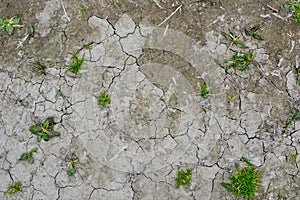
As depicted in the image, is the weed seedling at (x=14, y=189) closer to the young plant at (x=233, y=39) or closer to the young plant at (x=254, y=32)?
the young plant at (x=233, y=39)

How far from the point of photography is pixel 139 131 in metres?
3.43

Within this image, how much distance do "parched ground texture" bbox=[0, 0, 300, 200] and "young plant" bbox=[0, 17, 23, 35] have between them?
0.14ft

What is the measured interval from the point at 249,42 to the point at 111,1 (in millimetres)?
1207

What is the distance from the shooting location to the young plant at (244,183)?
342 centimetres

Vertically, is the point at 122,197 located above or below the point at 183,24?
below

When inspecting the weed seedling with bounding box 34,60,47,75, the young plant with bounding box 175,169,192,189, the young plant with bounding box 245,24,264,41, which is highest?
the young plant with bounding box 245,24,264,41

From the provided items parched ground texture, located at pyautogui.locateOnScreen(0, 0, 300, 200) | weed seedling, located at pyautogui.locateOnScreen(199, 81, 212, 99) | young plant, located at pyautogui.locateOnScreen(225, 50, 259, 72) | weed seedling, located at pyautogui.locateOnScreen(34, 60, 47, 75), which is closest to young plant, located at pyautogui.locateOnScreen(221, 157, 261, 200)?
→ parched ground texture, located at pyautogui.locateOnScreen(0, 0, 300, 200)

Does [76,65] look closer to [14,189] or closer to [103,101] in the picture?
[103,101]

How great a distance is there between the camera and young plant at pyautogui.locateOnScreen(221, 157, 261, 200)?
3.42m

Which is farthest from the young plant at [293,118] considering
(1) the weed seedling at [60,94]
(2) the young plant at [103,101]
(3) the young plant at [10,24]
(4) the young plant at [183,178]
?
(3) the young plant at [10,24]

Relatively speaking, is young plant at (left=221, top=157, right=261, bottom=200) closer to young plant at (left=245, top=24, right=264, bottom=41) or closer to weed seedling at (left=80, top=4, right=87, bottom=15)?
young plant at (left=245, top=24, right=264, bottom=41)

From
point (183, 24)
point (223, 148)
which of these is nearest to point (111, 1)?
point (183, 24)

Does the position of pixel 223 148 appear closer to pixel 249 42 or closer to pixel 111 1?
pixel 249 42

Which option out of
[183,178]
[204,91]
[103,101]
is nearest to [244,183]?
[183,178]
